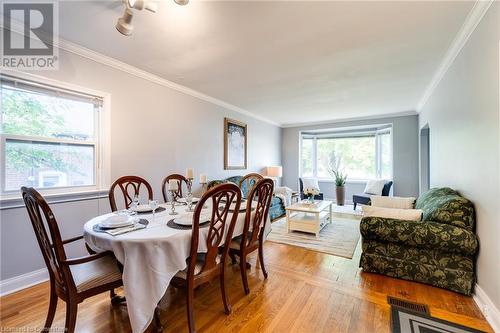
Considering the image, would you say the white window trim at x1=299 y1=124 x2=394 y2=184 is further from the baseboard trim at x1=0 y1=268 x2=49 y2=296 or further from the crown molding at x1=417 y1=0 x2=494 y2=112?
the baseboard trim at x1=0 y1=268 x2=49 y2=296

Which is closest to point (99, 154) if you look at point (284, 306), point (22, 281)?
point (22, 281)

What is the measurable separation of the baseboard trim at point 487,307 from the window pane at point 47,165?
3.85m

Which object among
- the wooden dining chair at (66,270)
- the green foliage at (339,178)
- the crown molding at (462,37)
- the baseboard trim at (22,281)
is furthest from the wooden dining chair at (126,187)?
the green foliage at (339,178)

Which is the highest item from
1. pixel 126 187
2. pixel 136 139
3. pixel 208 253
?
pixel 136 139

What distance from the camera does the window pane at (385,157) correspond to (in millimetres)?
5845

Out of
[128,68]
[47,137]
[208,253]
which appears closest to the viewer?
[208,253]

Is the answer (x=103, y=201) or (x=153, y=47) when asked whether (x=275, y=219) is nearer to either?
(x=103, y=201)

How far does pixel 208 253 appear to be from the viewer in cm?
161

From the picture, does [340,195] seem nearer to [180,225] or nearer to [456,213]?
[456,213]

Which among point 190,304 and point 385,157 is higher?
point 385,157

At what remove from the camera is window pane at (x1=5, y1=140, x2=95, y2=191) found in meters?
2.08

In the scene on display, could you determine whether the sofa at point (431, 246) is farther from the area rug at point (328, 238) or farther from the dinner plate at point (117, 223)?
the dinner plate at point (117, 223)

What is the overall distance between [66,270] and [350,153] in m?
6.80

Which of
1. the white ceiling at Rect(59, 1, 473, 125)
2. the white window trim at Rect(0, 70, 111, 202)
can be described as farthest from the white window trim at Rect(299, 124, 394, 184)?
the white window trim at Rect(0, 70, 111, 202)
